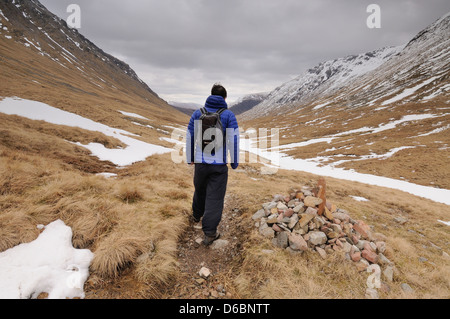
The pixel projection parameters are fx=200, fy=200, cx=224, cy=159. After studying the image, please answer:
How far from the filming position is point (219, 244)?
17.2 feet

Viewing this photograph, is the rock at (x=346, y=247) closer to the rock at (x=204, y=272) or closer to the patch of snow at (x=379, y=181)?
the rock at (x=204, y=272)

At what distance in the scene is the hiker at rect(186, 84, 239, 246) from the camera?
486 centimetres

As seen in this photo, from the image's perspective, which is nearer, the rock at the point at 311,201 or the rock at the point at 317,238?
the rock at the point at 317,238

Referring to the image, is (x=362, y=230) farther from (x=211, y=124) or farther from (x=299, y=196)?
(x=211, y=124)

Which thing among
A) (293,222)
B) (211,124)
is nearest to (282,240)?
(293,222)

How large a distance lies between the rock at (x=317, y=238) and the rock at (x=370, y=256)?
0.95 m

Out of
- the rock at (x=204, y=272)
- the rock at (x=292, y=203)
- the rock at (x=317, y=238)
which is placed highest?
the rock at (x=292, y=203)

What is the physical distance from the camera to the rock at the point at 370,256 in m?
4.78

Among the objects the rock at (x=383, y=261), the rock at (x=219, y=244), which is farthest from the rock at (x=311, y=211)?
the rock at (x=219, y=244)

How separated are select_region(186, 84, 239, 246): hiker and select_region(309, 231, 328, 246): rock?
93.1 inches

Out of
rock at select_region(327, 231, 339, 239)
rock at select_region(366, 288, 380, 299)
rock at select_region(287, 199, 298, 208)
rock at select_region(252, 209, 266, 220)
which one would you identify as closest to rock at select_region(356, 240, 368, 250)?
rock at select_region(327, 231, 339, 239)

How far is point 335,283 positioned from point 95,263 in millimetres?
4655

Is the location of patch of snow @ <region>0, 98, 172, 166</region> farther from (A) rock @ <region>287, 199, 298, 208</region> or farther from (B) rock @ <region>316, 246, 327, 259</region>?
(B) rock @ <region>316, 246, 327, 259</region>

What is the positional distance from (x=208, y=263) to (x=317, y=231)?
2.84 metres
